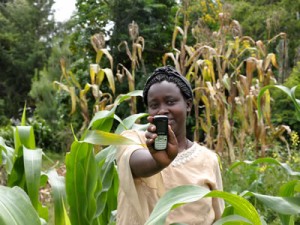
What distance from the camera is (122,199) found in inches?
55.5

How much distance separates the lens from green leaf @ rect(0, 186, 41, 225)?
961 millimetres

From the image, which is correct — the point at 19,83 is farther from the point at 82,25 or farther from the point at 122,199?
the point at 122,199

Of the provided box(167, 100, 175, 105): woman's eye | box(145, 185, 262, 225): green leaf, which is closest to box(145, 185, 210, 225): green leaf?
box(145, 185, 262, 225): green leaf

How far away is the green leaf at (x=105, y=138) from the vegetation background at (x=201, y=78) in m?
0.12

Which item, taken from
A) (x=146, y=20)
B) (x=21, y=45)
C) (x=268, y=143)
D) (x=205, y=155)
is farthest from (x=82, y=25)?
(x=21, y=45)

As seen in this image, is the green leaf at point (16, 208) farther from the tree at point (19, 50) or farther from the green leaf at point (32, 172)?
the tree at point (19, 50)

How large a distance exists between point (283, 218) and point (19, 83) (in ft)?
68.1

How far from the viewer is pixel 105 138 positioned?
1.27m

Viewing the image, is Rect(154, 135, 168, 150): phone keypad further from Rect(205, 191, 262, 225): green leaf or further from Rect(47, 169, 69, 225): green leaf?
Rect(47, 169, 69, 225): green leaf

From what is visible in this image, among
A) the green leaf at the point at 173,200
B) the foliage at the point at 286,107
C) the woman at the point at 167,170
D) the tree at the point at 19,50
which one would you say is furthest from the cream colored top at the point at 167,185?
the tree at the point at 19,50

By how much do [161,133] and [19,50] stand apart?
20.5 meters

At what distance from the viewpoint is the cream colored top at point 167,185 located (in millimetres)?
1303

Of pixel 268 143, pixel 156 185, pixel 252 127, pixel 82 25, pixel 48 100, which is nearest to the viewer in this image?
pixel 156 185

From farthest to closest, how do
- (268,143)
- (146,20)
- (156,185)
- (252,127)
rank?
(146,20), (268,143), (252,127), (156,185)
